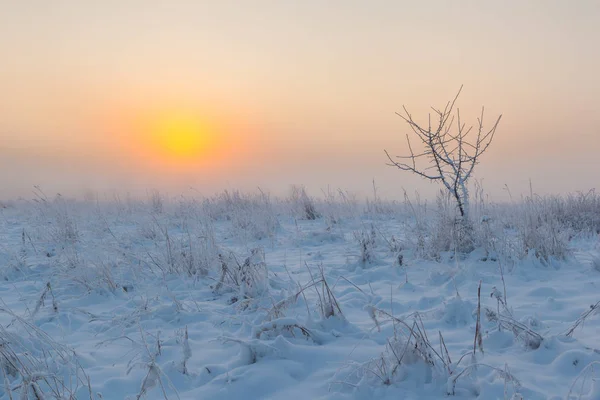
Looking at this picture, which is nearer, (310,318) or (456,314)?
(310,318)

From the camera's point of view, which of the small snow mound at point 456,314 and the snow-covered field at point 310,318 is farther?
the small snow mound at point 456,314

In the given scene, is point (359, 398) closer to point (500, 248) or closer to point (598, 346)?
point (598, 346)

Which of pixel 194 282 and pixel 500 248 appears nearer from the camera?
pixel 194 282

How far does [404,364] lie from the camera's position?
2293 mm

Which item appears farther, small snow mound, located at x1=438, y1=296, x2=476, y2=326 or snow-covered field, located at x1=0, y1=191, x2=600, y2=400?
small snow mound, located at x1=438, y1=296, x2=476, y2=326

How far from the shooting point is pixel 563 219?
7.15m

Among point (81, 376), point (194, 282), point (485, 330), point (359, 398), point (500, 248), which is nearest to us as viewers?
point (359, 398)

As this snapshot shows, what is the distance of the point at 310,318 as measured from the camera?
2947mm

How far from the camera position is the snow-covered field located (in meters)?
2.23

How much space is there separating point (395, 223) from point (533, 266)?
3.93 metres

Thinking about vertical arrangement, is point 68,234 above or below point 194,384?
above

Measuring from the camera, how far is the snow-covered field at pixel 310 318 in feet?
7.33

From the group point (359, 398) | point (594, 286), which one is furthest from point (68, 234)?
point (594, 286)

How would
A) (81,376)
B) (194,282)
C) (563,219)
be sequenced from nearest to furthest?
(81,376)
(194,282)
(563,219)
